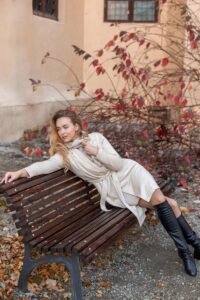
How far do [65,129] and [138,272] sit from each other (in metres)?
1.30

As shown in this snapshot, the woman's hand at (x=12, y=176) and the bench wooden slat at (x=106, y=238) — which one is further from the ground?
the woman's hand at (x=12, y=176)

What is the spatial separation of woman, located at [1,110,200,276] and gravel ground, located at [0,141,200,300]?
20cm

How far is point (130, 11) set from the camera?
10195 mm

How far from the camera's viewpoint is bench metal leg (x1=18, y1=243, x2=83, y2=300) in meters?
3.25

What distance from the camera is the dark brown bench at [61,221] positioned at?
3.24m

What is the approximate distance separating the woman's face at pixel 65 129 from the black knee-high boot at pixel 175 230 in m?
0.88

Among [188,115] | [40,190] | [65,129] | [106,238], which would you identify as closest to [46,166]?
[40,190]

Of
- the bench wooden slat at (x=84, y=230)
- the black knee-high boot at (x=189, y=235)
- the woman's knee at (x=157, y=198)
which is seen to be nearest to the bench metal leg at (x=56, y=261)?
the bench wooden slat at (x=84, y=230)

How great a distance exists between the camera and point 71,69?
982 centimetres

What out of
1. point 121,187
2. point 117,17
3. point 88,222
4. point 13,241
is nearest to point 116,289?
point 88,222

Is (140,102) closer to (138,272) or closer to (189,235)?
(189,235)

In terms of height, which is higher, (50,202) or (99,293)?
(50,202)

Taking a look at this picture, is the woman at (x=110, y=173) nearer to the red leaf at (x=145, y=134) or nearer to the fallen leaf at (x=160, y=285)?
the fallen leaf at (x=160, y=285)


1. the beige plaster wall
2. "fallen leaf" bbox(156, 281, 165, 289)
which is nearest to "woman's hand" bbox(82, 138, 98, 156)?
A: "fallen leaf" bbox(156, 281, 165, 289)
